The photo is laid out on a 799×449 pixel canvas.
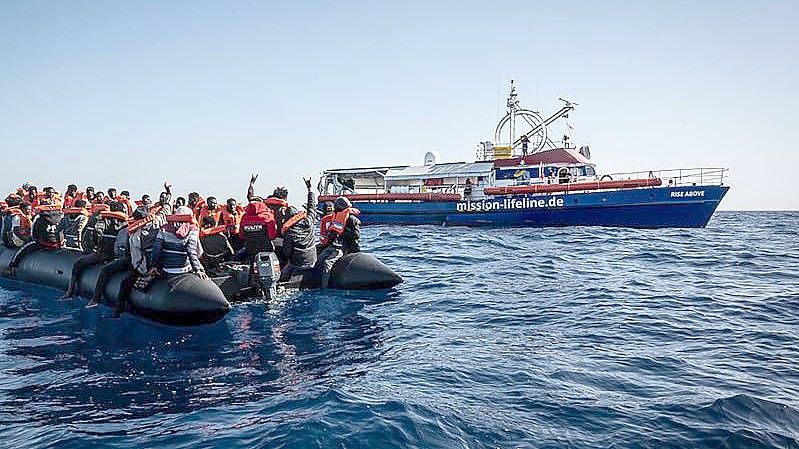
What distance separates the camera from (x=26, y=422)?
5387 mm

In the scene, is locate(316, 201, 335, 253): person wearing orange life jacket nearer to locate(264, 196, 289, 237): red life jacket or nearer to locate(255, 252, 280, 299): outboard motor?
locate(264, 196, 289, 237): red life jacket

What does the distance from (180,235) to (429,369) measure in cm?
461

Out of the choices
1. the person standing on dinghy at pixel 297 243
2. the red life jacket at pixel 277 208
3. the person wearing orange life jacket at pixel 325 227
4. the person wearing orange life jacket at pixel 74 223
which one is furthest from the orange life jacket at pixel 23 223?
the person wearing orange life jacket at pixel 325 227

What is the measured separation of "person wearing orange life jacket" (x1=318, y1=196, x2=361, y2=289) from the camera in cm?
1194

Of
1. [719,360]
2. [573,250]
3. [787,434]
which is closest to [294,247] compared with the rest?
[719,360]

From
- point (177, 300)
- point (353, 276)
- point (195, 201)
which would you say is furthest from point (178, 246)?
point (195, 201)

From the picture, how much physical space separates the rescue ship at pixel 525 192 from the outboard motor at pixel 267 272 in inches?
755

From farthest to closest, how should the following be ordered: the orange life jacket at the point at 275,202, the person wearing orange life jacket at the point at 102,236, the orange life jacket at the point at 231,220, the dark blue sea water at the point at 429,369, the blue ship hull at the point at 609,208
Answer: the blue ship hull at the point at 609,208 → the orange life jacket at the point at 231,220 → the orange life jacket at the point at 275,202 → the person wearing orange life jacket at the point at 102,236 → the dark blue sea water at the point at 429,369

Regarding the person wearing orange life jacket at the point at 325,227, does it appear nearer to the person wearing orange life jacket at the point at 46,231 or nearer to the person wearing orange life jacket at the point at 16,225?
the person wearing orange life jacket at the point at 46,231

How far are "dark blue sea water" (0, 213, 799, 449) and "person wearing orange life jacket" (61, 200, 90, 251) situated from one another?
4.09ft

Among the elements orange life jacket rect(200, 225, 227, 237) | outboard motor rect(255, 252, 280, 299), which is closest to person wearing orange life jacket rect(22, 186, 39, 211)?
orange life jacket rect(200, 225, 227, 237)

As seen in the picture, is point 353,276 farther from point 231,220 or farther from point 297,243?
point 231,220

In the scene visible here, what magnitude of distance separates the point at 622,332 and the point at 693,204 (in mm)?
20551

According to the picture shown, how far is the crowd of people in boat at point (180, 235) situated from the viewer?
9062 millimetres
